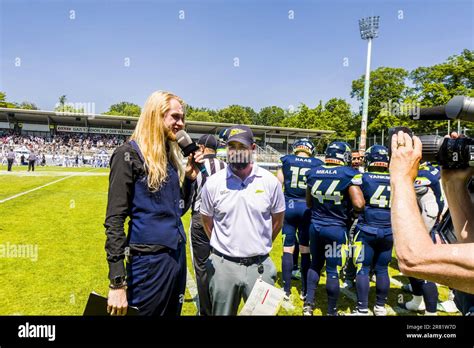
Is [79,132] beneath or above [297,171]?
above

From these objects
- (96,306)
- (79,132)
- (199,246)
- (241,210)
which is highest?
(79,132)

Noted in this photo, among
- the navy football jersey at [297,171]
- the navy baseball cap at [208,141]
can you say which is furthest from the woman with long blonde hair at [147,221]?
the navy football jersey at [297,171]

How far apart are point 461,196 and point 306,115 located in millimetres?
67101

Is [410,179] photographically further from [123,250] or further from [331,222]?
[331,222]

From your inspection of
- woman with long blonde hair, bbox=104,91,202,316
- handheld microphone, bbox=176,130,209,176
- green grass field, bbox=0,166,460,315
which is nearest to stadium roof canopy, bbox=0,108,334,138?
green grass field, bbox=0,166,460,315

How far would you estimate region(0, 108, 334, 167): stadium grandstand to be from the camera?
43000 millimetres

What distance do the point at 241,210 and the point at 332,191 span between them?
1.83 meters

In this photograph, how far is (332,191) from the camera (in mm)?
4305

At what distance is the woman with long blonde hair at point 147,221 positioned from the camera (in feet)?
7.16

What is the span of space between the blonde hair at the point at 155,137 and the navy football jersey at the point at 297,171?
3.06 metres

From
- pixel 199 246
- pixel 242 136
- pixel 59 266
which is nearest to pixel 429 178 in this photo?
pixel 242 136

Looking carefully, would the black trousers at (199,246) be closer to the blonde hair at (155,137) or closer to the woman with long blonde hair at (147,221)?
the woman with long blonde hair at (147,221)

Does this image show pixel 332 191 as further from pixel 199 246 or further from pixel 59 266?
pixel 59 266

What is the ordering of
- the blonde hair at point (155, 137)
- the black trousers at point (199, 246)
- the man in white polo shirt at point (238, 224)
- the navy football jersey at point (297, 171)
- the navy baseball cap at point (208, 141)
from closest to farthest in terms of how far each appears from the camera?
the blonde hair at point (155, 137) < the man in white polo shirt at point (238, 224) < the black trousers at point (199, 246) < the navy baseball cap at point (208, 141) < the navy football jersey at point (297, 171)
